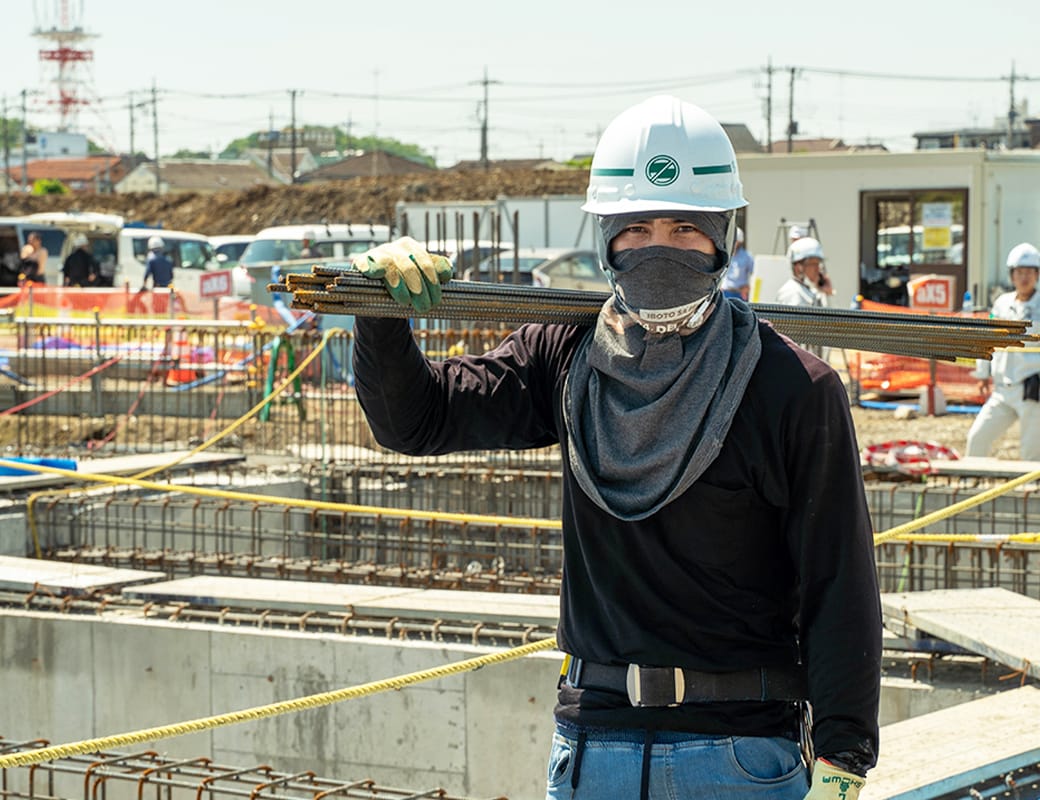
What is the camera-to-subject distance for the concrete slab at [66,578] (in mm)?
7684

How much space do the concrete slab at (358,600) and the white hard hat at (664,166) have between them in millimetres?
4025

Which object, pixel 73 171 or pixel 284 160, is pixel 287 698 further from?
pixel 284 160

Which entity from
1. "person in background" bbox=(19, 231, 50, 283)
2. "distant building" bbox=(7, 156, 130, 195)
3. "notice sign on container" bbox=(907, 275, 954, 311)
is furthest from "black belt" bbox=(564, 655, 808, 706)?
"distant building" bbox=(7, 156, 130, 195)

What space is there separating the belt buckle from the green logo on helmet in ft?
2.87

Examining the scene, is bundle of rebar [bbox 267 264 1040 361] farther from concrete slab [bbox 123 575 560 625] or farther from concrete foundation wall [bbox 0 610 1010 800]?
concrete slab [bbox 123 575 560 625]

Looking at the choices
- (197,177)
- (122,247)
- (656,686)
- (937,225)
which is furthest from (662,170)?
(197,177)

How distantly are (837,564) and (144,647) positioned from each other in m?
5.01

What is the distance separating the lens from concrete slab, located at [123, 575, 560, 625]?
7.03m

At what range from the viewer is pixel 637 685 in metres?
2.90

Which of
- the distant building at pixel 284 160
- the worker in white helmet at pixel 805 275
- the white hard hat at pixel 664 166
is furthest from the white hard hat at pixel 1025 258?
the distant building at pixel 284 160

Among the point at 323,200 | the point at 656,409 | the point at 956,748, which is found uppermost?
the point at 323,200

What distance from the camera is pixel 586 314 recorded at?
3264 mm

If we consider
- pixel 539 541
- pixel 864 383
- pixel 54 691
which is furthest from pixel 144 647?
pixel 864 383

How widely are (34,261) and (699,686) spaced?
3093 cm
